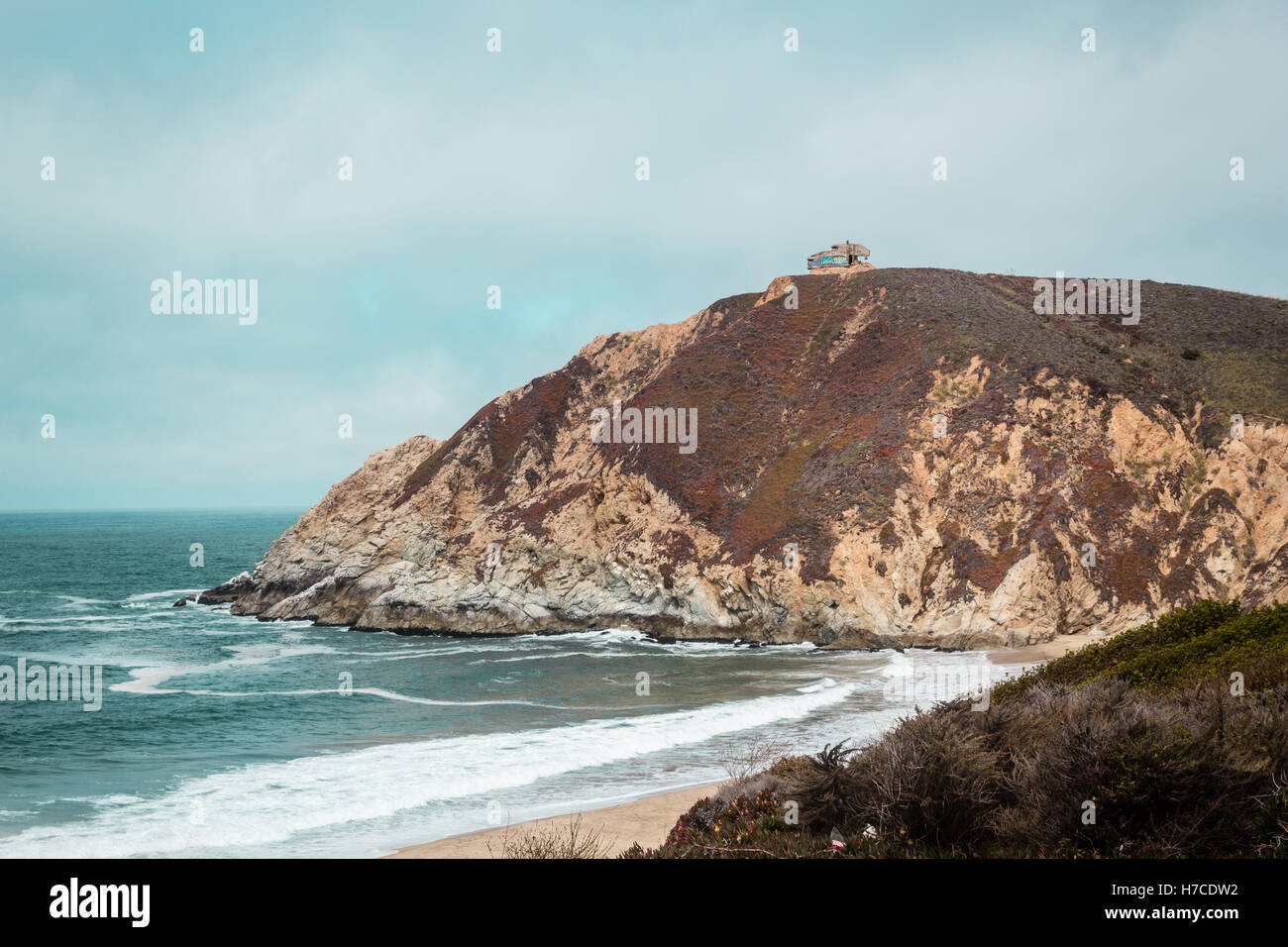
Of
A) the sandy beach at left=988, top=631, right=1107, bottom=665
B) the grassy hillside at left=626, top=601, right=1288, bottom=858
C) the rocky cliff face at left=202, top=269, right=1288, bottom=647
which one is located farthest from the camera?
→ the rocky cliff face at left=202, top=269, right=1288, bottom=647

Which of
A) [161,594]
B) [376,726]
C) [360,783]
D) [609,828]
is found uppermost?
[609,828]

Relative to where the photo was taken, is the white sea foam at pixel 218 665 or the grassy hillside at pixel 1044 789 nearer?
the grassy hillside at pixel 1044 789

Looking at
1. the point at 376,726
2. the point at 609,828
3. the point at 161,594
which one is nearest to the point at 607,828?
the point at 609,828

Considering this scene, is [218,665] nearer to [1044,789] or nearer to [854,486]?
[854,486]

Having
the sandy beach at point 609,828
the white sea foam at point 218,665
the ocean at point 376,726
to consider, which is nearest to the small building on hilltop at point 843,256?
the ocean at point 376,726

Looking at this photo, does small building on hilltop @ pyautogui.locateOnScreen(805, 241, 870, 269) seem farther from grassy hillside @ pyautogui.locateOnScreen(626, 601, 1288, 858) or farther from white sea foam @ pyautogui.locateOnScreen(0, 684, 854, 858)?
grassy hillside @ pyautogui.locateOnScreen(626, 601, 1288, 858)

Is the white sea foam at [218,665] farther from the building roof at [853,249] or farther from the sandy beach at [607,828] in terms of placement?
the building roof at [853,249]

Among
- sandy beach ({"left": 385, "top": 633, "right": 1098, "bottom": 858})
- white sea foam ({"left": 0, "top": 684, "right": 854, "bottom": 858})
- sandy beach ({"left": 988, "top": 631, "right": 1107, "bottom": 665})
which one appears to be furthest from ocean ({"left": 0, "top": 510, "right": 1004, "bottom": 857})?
sandy beach ({"left": 988, "top": 631, "right": 1107, "bottom": 665})
